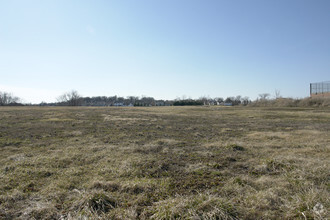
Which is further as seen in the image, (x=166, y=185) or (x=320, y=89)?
(x=320, y=89)

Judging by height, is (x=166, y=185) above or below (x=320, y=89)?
below

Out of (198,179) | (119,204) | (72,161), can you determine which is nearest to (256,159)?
(198,179)

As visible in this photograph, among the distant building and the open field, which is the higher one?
the distant building

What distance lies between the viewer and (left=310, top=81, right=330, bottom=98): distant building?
44.2 m

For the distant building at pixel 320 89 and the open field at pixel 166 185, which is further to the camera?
the distant building at pixel 320 89

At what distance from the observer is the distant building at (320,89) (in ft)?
145

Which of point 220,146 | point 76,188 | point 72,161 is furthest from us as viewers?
point 220,146

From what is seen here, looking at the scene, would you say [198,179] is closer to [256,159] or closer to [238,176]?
[238,176]

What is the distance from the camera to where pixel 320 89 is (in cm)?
4572

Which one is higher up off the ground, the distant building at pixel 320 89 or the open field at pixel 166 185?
the distant building at pixel 320 89

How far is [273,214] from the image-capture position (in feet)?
8.59

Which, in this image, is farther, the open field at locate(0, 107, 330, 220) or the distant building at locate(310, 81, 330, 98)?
the distant building at locate(310, 81, 330, 98)

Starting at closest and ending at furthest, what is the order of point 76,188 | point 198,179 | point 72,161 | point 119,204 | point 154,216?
point 154,216
point 119,204
point 76,188
point 198,179
point 72,161

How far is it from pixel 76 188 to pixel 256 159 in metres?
4.78
